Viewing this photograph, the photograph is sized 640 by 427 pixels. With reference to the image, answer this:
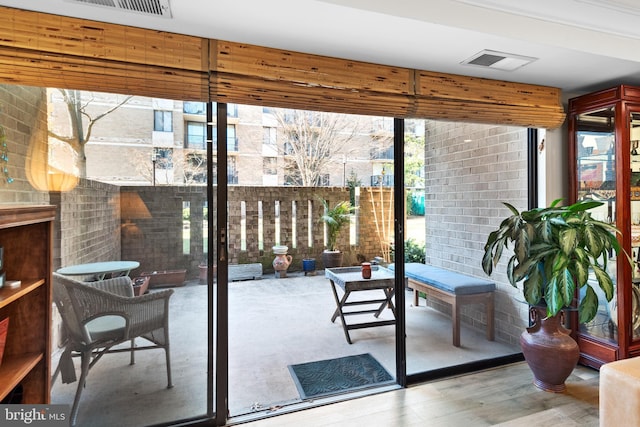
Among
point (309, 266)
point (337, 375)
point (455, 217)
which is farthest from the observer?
point (309, 266)

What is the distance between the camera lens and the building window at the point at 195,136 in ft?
6.85

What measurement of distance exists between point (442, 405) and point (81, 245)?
7.76 feet

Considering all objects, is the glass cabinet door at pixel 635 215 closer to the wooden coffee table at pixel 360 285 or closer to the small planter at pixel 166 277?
the wooden coffee table at pixel 360 285

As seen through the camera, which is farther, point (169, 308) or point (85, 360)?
point (169, 308)

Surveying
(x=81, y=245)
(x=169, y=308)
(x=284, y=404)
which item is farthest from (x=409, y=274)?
(x=81, y=245)

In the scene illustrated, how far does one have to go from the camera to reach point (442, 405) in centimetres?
220

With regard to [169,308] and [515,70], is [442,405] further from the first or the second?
[515,70]

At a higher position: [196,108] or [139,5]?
[139,5]

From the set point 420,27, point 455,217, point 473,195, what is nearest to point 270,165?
point 455,217

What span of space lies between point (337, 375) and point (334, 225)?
3028mm

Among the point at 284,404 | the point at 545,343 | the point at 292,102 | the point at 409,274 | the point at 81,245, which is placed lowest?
the point at 284,404

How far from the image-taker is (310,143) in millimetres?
5953

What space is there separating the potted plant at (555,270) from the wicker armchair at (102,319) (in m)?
2.24

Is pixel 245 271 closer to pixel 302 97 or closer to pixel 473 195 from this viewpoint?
pixel 473 195
